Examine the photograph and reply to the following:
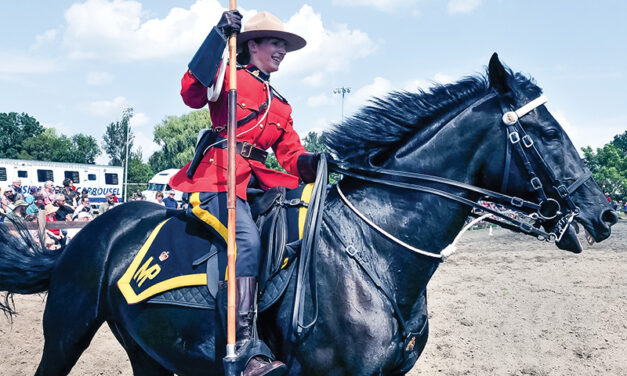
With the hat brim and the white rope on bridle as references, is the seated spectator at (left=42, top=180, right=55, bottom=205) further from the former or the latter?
the white rope on bridle

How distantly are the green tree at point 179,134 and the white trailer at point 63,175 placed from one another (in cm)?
2135

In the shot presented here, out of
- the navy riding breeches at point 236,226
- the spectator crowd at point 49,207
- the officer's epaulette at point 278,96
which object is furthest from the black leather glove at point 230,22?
the spectator crowd at point 49,207

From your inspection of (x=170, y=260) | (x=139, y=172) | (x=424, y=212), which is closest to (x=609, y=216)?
(x=424, y=212)

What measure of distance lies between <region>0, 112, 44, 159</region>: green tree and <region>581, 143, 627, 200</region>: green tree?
287 feet

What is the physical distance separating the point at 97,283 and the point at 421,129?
2.80 m

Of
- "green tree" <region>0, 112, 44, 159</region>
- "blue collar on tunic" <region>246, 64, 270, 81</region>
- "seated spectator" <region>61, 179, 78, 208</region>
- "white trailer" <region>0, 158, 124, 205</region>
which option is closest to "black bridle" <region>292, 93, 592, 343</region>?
"blue collar on tunic" <region>246, 64, 270, 81</region>

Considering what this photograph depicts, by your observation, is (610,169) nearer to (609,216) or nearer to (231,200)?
(609,216)

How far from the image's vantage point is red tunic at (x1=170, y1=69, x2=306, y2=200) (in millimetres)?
3262

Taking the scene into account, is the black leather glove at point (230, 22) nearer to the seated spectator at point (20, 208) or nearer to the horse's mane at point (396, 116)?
the horse's mane at point (396, 116)

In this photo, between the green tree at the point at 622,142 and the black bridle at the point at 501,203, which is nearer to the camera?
the black bridle at the point at 501,203

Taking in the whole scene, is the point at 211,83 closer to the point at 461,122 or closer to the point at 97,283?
the point at 461,122

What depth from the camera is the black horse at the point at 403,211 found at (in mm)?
2805

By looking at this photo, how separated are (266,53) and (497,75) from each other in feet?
5.40

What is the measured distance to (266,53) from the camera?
3.53m
